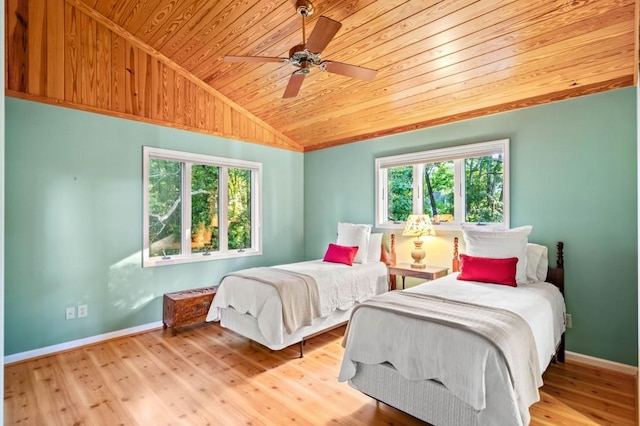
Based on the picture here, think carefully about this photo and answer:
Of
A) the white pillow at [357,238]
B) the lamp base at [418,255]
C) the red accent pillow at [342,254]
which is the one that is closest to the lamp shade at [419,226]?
the lamp base at [418,255]

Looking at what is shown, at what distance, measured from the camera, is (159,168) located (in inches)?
160

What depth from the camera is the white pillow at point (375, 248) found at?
430 cm

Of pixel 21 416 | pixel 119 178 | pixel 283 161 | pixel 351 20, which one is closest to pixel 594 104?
pixel 351 20

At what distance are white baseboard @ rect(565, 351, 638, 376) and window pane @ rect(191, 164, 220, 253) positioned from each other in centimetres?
395

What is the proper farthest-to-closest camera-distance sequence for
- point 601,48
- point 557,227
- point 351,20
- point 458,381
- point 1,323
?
point 557,227 → point 351,20 → point 601,48 → point 458,381 → point 1,323

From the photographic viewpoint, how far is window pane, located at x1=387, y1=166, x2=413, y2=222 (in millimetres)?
4344

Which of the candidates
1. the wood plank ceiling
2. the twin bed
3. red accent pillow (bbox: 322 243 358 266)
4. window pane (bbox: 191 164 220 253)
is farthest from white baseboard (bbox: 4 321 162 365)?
the wood plank ceiling

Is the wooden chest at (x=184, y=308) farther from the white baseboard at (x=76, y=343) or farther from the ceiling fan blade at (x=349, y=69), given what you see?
the ceiling fan blade at (x=349, y=69)

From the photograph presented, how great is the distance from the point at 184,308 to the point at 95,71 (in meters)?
2.59

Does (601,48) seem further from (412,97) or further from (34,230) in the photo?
(34,230)

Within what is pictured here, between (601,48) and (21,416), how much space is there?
4764 mm

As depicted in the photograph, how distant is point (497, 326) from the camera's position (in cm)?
195

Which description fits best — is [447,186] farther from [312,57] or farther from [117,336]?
[117,336]

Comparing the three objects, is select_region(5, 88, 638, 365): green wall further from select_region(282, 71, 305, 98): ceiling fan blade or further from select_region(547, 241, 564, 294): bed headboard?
select_region(282, 71, 305, 98): ceiling fan blade
